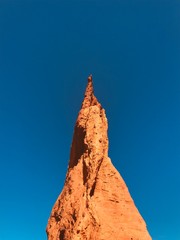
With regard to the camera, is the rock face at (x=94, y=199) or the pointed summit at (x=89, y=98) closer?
the rock face at (x=94, y=199)

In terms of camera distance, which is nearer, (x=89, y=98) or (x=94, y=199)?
(x=94, y=199)

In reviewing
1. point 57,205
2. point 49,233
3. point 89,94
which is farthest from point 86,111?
point 49,233

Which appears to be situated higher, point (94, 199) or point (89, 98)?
point (89, 98)

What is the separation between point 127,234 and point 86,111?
12597 millimetres

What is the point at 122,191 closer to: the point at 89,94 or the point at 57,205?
the point at 57,205

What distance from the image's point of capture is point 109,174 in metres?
29.9

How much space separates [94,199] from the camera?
2769 cm

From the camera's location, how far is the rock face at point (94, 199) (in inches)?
1022

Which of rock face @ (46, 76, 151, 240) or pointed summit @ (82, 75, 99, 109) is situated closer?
rock face @ (46, 76, 151, 240)

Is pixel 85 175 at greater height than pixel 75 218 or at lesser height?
greater

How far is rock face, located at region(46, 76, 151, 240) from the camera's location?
26.0 m

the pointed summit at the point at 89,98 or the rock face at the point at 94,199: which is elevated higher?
the pointed summit at the point at 89,98

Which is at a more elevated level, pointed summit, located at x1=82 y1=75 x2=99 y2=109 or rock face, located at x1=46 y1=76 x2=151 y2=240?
pointed summit, located at x1=82 y1=75 x2=99 y2=109

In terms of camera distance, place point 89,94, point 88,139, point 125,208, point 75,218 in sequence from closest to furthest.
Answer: point 75,218
point 125,208
point 88,139
point 89,94
